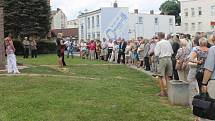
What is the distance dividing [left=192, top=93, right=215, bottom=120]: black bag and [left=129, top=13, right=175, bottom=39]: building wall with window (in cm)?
6837

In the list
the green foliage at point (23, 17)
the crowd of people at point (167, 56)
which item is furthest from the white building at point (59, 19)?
the crowd of people at point (167, 56)

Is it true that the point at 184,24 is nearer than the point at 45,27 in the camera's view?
No

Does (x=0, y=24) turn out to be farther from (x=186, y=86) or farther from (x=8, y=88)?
(x=186, y=86)

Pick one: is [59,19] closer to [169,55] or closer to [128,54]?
[128,54]

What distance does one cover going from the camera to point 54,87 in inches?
549

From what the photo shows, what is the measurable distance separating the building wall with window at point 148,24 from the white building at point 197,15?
608cm

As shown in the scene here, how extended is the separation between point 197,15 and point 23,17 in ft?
170

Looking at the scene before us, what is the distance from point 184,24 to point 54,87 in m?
82.7

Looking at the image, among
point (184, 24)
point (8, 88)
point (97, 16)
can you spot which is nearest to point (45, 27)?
point (97, 16)

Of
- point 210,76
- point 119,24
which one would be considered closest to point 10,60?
point 210,76

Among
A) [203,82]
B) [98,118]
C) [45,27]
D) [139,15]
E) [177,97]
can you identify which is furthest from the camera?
[139,15]

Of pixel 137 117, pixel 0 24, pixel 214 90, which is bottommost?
pixel 137 117

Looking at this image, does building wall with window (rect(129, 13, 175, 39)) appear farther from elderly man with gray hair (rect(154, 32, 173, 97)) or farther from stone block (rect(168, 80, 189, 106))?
stone block (rect(168, 80, 189, 106))

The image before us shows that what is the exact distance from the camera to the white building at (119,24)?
198 ft
